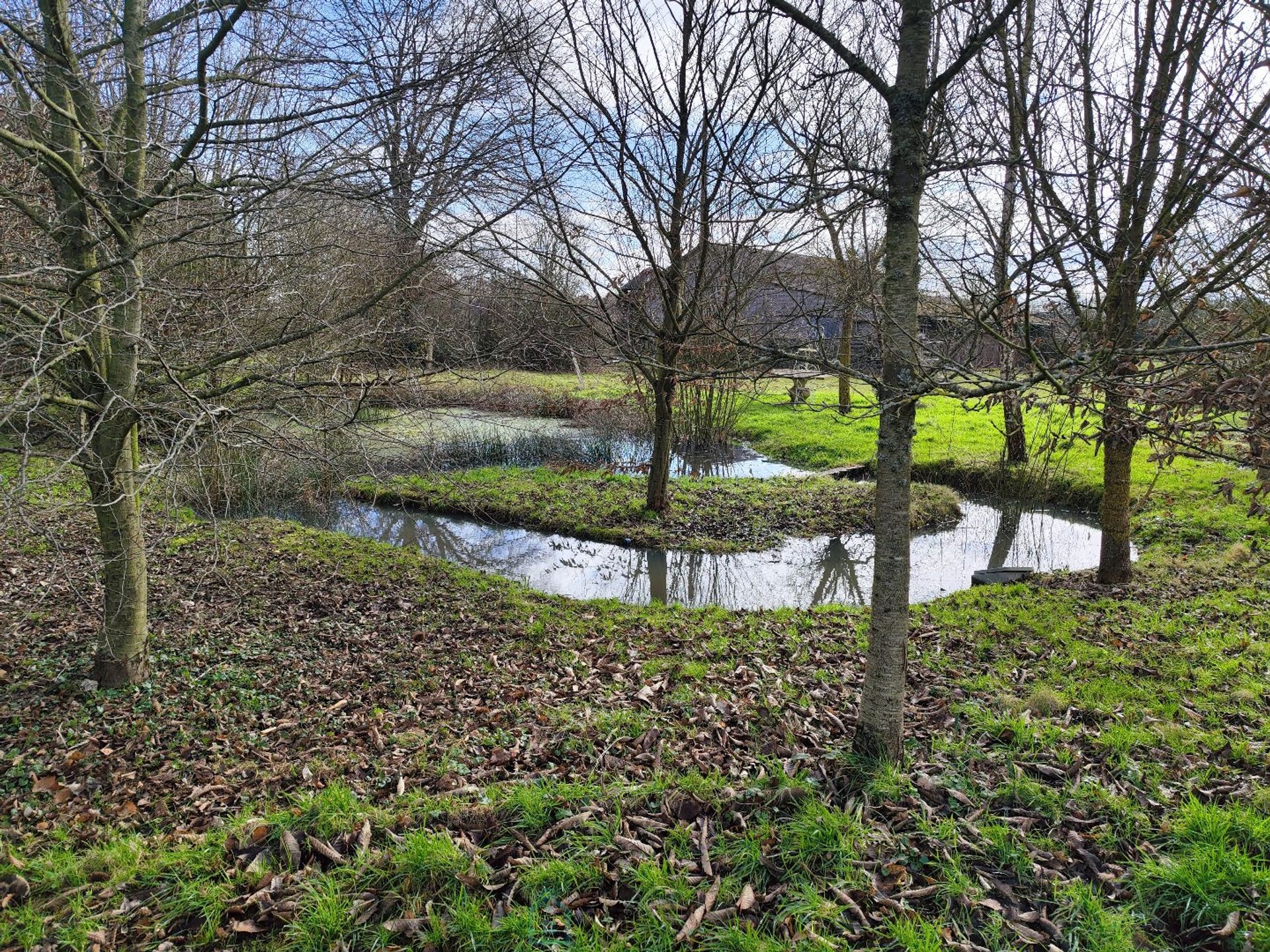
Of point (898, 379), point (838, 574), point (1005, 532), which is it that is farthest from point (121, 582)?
point (1005, 532)

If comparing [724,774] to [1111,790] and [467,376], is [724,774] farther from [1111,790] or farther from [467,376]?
[467,376]

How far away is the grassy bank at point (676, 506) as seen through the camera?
32.7 ft

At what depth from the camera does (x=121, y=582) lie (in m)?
4.50

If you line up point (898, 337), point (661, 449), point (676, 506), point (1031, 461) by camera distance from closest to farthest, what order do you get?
point (898, 337) < point (661, 449) < point (676, 506) < point (1031, 461)

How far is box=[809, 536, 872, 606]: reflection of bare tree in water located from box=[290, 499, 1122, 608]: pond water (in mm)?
18

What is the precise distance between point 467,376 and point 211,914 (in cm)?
338

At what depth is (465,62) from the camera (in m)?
3.93

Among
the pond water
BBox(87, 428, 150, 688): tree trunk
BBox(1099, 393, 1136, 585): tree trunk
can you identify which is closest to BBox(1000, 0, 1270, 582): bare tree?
BBox(1099, 393, 1136, 585): tree trunk

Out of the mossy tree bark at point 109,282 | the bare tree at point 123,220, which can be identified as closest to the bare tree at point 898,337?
the bare tree at point 123,220

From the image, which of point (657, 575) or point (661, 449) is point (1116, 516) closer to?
point (657, 575)

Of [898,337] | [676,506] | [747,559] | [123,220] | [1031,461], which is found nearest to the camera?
[898,337]

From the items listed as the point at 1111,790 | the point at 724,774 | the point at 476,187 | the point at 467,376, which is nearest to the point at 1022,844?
the point at 1111,790

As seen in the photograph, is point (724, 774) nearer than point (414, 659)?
Yes

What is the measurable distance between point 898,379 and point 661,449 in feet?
23.5
